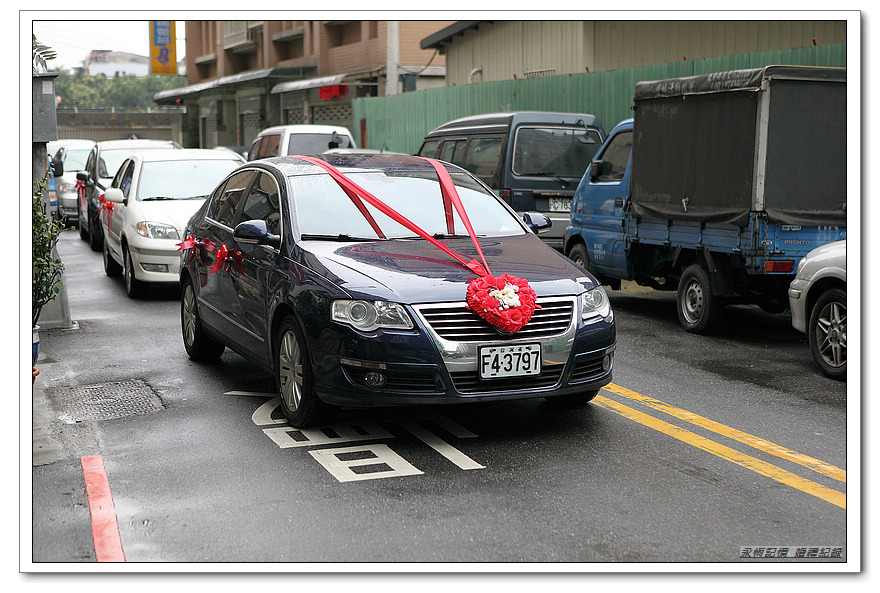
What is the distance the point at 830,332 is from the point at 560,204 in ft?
19.6

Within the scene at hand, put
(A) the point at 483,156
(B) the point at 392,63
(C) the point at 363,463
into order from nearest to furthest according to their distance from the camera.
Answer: (C) the point at 363,463 < (A) the point at 483,156 < (B) the point at 392,63

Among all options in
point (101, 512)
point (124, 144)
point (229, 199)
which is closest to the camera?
point (101, 512)

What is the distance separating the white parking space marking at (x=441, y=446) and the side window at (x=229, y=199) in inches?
91.6

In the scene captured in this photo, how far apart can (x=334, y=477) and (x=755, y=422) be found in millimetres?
2700

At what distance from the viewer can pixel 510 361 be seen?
5.57 metres

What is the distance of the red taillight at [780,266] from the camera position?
859 cm

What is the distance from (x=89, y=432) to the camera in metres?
6.15

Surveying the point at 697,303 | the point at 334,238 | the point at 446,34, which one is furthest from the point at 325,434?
the point at 446,34

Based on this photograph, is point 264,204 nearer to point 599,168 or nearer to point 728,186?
point 728,186

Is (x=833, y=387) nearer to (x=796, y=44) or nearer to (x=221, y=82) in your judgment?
(x=796, y=44)

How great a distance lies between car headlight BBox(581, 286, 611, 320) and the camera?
5918mm
